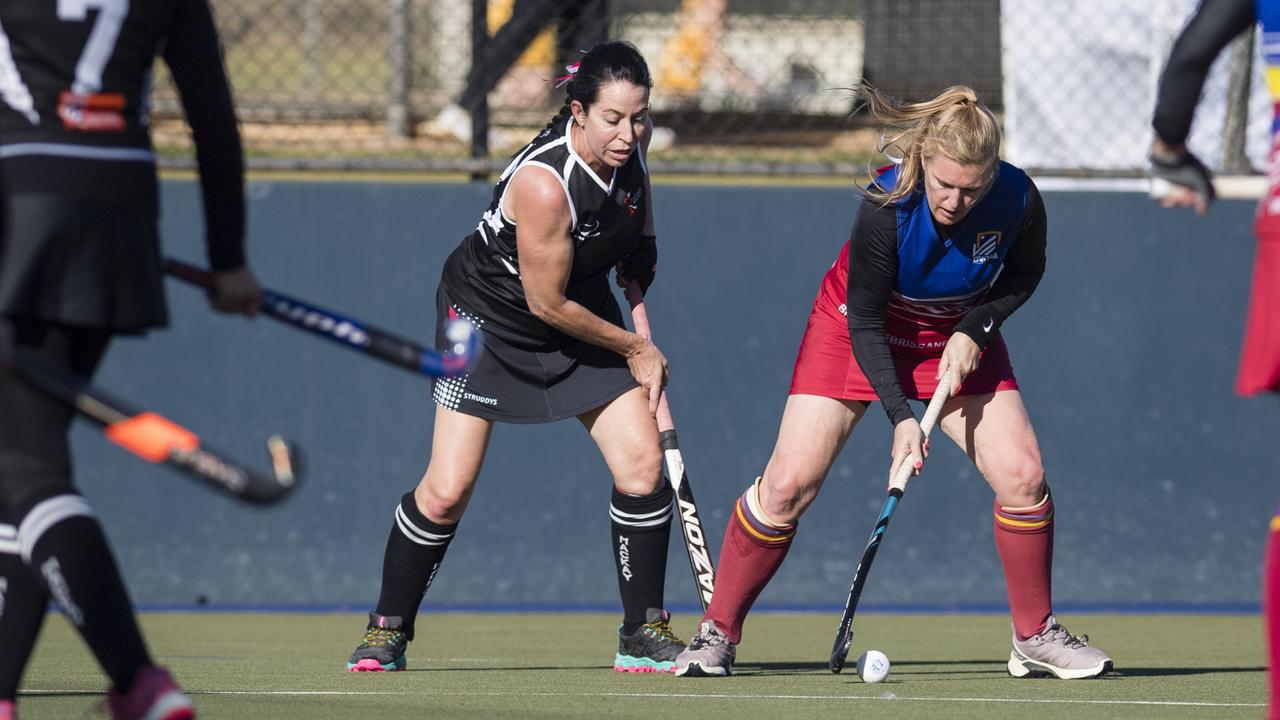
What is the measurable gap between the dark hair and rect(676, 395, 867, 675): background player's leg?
100cm

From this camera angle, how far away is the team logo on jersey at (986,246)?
184 inches

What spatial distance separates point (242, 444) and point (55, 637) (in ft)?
4.71

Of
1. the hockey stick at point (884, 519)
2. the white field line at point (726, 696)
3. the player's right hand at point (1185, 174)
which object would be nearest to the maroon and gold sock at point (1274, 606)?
the player's right hand at point (1185, 174)

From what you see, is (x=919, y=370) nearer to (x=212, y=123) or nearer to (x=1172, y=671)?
(x=1172, y=671)

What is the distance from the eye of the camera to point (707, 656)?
480cm

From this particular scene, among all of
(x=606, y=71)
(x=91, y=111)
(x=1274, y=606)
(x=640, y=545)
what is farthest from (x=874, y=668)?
(x=91, y=111)

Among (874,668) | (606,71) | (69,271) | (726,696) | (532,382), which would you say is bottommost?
(874,668)

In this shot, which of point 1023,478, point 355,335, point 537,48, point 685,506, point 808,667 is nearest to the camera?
point 355,335

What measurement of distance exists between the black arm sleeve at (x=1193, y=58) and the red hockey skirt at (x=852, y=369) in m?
1.77

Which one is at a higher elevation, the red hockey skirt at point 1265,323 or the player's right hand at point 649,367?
the red hockey skirt at point 1265,323

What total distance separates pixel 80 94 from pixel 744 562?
8.21 ft

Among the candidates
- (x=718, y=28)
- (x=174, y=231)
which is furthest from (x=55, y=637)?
(x=718, y=28)

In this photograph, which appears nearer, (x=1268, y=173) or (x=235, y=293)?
(x=1268, y=173)

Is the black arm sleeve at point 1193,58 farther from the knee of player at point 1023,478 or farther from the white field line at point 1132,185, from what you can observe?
the white field line at point 1132,185
